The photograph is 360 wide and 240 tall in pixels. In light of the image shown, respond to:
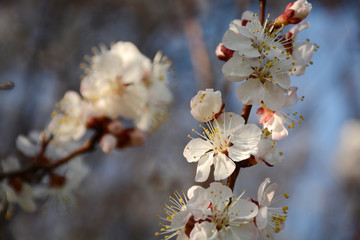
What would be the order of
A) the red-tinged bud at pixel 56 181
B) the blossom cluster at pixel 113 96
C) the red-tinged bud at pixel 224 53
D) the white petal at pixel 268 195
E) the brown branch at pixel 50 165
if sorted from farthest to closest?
the red-tinged bud at pixel 56 181, the blossom cluster at pixel 113 96, the brown branch at pixel 50 165, the red-tinged bud at pixel 224 53, the white petal at pixel 268 195

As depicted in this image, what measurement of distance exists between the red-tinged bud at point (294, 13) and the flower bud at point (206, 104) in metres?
0.33

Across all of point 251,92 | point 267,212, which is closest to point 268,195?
point 267,212

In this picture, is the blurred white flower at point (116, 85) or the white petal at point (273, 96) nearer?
the white petal at point (273, 96)

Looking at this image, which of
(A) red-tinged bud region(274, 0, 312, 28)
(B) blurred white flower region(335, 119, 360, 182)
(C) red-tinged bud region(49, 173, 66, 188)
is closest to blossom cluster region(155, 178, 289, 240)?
(A) red-tinged bud region(274, 0, 312, 28)

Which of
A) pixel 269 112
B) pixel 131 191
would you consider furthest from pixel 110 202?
pixel 269 112

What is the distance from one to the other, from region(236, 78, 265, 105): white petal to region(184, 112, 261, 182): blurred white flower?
53mm

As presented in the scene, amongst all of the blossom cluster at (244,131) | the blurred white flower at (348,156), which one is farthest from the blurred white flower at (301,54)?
the blurred white flower at (348,156)

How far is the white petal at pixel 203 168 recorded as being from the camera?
105 cm

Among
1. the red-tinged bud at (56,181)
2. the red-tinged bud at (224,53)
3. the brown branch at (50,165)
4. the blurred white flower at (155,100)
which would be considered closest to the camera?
the red-tinged bud at (224,53)

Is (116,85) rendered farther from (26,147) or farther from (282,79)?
(282,79)

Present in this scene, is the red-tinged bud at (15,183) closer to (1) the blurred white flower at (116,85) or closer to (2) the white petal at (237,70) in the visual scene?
(1) the blurred white flower at (116,85)

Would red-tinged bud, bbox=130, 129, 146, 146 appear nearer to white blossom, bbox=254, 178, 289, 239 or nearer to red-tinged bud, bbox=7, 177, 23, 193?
red-tinged bud, bbox=7, 177, 23, 193

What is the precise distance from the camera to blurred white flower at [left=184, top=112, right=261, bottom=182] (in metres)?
1.05

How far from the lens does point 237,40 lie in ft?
3.79
